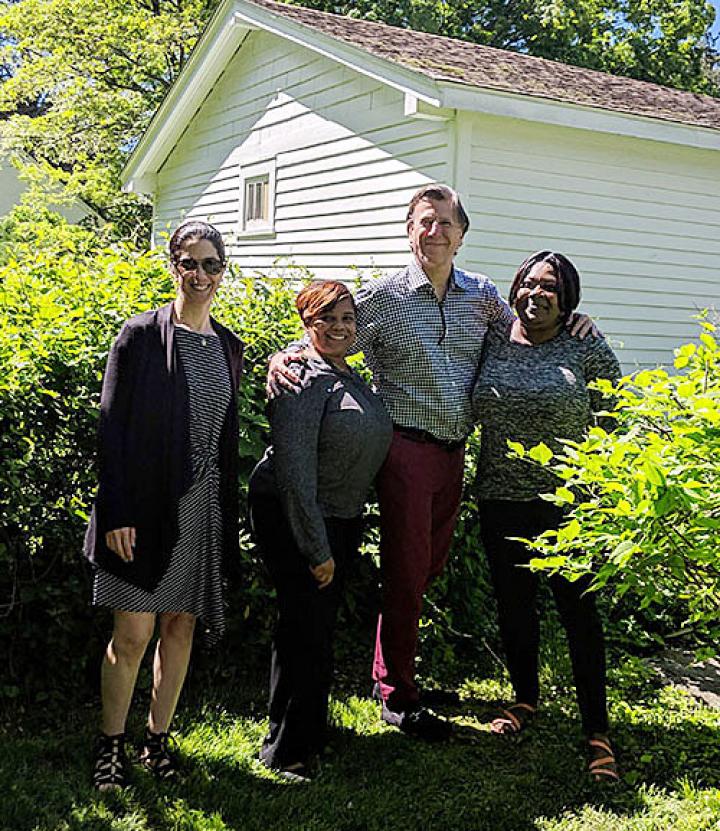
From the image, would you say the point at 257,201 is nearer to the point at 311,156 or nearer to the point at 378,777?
the point at 311,156

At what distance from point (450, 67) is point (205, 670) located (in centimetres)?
632

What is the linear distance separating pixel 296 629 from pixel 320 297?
1.16 metres

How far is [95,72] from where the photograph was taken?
20.0 meters

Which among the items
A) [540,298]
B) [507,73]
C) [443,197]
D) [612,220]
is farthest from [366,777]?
[507,73]

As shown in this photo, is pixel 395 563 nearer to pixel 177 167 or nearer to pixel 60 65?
pixel 177 167

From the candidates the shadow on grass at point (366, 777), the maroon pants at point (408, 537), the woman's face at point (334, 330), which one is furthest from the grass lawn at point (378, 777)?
the woman's face at point (334, 330)

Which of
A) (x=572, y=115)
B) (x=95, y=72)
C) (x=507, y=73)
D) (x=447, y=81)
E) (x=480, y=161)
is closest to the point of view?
(x=447, y=81)

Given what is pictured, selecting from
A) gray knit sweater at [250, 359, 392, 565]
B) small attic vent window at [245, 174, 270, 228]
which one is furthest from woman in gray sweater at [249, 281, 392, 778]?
small attic vent window at [245, 174, 270, 228]

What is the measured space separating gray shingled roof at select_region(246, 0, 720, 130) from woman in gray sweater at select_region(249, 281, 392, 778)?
488 centimetres

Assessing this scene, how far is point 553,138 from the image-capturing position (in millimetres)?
8883

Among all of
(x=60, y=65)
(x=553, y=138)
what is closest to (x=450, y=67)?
(x=553, y=138)

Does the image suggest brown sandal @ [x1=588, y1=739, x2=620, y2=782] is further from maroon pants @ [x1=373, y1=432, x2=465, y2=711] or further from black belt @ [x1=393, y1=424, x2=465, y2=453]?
black belt @ [x1=393, y1=424, x2=465, y2=453]

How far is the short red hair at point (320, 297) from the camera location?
11.0 ft

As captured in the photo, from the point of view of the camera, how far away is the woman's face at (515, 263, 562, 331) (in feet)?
11.8
